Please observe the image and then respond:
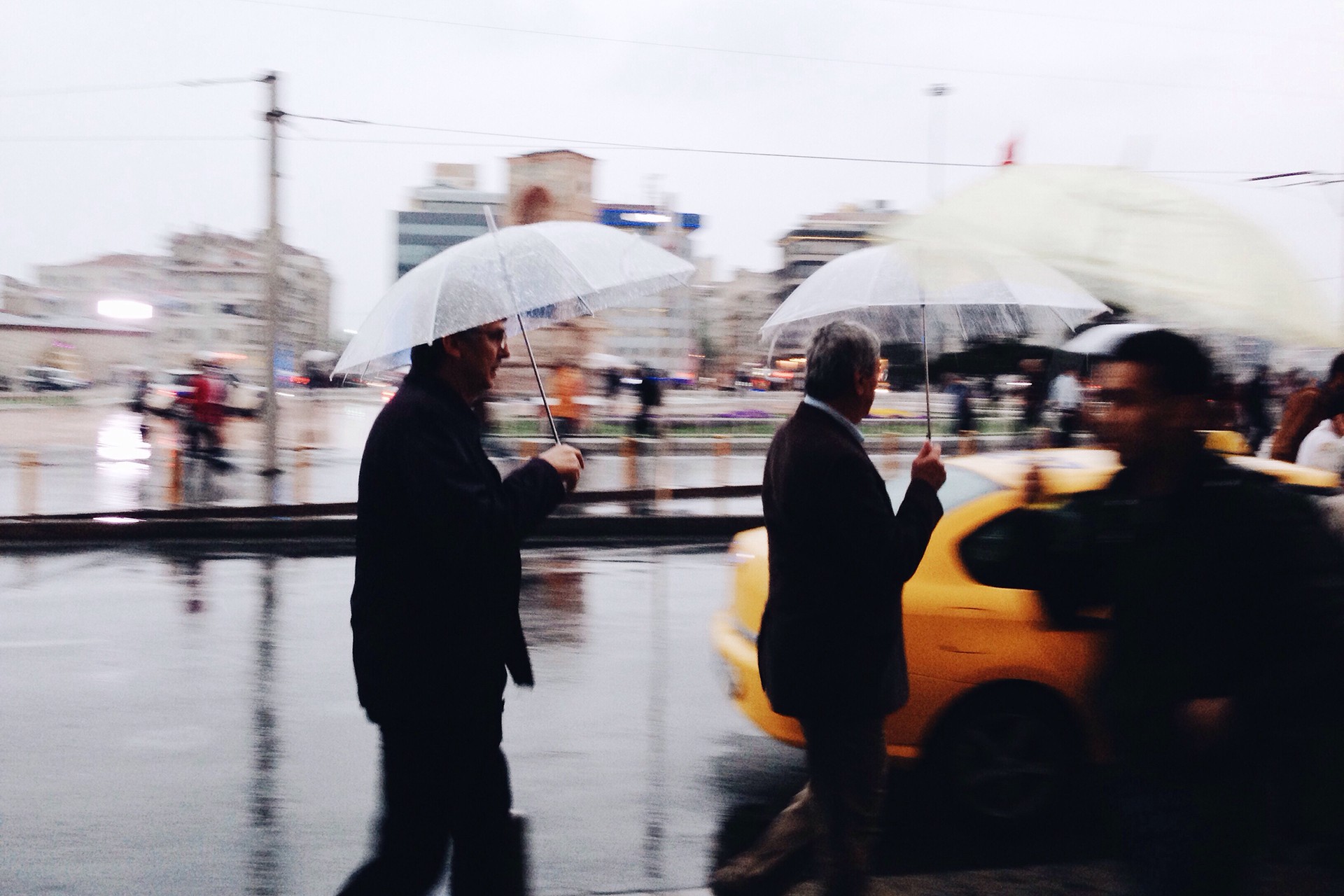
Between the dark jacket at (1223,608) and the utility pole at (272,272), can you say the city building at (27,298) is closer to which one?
the utility pole at (272,272)

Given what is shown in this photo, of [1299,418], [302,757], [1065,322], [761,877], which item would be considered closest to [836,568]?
[1065,322]

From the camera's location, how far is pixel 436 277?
2.83 metres

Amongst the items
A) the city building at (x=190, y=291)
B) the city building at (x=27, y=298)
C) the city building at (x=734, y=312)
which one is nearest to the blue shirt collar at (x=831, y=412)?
the city building at (x=190, y=291)

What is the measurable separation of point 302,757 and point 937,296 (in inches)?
140

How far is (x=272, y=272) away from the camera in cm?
1780

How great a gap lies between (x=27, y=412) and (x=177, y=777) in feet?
134

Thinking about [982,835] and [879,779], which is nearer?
[879,779]

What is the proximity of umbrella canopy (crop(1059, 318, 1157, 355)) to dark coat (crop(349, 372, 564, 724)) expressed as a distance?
1.21 metres

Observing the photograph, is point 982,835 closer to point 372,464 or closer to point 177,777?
point 372,464

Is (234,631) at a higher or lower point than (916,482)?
lower

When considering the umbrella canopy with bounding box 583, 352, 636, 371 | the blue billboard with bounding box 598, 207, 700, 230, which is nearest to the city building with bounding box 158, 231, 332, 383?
the umbrella canopy with bounding box 583, 352, 636, 371

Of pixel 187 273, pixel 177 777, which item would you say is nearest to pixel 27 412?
pixel 177 777

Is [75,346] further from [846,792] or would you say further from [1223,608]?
[1223,608]

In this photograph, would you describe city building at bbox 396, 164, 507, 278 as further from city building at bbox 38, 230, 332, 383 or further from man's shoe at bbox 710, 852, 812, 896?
man's shoe at bbox 710, 852, 812, 896
